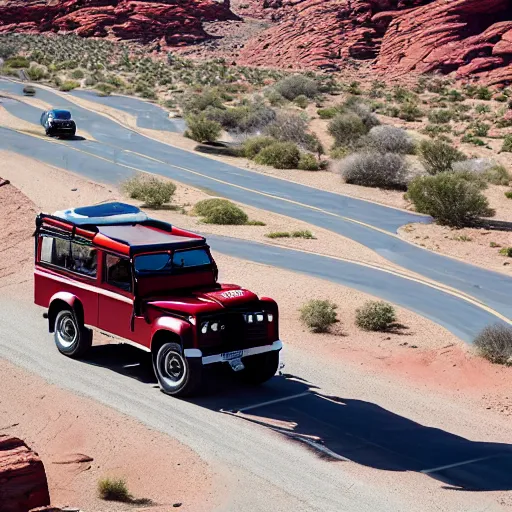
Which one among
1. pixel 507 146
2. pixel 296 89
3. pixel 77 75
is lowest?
pixel 507 146

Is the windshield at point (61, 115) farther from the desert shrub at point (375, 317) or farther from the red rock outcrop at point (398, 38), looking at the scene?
the red rock outcrop at point (398, 38)

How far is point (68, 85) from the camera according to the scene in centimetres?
7475

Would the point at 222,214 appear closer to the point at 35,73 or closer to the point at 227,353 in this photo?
the point at 227,353

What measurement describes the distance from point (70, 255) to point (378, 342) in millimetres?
6873

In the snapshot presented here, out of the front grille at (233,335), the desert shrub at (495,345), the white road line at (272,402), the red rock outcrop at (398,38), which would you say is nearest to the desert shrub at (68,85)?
the red rock outcrop at (398,38)

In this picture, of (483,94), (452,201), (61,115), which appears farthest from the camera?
(483,94)

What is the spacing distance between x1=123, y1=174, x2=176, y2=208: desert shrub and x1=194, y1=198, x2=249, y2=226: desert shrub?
77.5 inches

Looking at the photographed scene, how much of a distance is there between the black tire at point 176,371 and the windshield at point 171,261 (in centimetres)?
141

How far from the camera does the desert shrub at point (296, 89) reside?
6888cm

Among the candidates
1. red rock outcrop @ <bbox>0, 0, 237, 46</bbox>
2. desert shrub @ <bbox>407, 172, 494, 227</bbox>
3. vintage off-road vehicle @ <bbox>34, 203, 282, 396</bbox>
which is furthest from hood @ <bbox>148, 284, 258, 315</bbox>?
red rock outcrop @ <bbox>0, 0, 237, 46</bbox>

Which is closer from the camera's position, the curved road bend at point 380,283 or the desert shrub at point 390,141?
the curved road bend at point 380,283

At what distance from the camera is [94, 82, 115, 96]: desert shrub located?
72562mm

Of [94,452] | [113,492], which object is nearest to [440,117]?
[94,452]

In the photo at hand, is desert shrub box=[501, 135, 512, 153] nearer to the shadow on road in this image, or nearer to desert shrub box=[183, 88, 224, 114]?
desert shrub box=[183, 88, 224, 114]
